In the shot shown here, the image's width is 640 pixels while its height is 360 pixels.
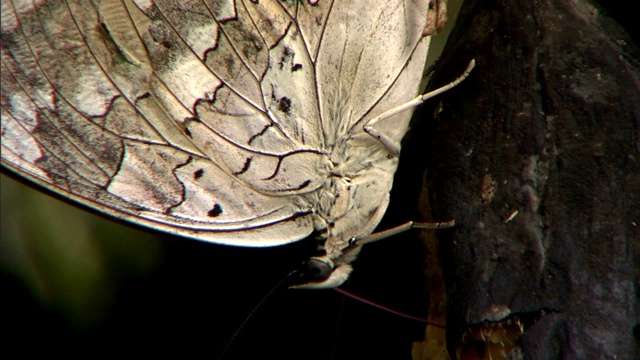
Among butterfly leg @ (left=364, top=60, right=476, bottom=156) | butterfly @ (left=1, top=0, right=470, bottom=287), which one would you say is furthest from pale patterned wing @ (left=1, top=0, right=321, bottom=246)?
butterfly leg @ (left=364, top=60, right=476, bottom=156)

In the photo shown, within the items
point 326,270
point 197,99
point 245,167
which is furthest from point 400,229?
point 197,99

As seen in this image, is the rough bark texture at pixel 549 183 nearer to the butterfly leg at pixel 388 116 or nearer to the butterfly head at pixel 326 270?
the butterfly leg at pixel 388 116

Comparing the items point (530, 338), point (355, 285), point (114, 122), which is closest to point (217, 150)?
point (114, 122)

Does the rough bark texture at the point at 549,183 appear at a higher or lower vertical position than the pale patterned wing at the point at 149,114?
lower

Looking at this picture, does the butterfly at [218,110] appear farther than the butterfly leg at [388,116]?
No

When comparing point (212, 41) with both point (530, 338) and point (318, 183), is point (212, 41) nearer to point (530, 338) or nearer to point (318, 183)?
point (318, 183)

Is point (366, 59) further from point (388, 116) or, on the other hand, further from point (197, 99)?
point (197, 99)

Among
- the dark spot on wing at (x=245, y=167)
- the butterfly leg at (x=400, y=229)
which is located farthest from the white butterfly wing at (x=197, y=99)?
the butterfly leg at (x=400, y=229)

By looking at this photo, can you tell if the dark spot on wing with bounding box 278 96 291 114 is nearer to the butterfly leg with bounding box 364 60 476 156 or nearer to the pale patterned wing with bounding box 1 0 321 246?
the pale patterned wing with bounding box 1 0 321 246
